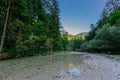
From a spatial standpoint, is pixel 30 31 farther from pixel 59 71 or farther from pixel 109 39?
pixel 109 39

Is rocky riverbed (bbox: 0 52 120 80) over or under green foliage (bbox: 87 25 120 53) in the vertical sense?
under

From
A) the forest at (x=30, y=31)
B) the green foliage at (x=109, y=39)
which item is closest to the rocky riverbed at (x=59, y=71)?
the forest at (x=30, y=31)

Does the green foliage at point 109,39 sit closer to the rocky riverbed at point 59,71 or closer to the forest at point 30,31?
the forest at point 30,31

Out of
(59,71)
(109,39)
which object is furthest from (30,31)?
(109,39)

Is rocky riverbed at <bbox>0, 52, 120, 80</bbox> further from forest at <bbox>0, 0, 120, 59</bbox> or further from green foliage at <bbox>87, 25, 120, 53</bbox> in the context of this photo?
green foliage at <bbox>87, 25, 120, 53</bbox>

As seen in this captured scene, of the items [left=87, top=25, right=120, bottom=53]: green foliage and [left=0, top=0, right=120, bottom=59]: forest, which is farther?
[left=87, top=25, right=120, bottom=53]: green foliage

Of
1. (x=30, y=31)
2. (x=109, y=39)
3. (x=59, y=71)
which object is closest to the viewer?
(x=59, y=71)

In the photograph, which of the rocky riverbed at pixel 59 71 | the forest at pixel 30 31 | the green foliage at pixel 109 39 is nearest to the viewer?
the rocky riverbed at pixel 59 71

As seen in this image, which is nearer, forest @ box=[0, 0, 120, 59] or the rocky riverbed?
the rocky riverbed

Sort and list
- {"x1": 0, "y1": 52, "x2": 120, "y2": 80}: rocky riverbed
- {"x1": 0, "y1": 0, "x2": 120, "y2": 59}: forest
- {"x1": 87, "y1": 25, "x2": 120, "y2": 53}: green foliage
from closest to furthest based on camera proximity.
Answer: {"x1": 0, "y1": 52, "x2": 120, "y2": 80}: rocky riverbed < {"x1": 0, "y1": 0, "x2": 120, "y2": 59}: forest < {"x1": 87, "y1": 25, "x2": 120, "y2": 53}: green foliage

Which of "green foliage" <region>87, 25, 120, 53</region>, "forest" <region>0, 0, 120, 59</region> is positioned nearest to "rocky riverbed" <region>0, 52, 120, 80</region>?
"forest" <region>0, 0, 120, 59</region>

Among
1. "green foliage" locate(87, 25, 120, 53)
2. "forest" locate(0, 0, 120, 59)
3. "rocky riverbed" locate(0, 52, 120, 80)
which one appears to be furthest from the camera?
"green foliage" locate(87, 25, 120, 53)

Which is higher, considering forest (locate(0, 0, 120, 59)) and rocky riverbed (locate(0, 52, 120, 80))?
forest (locate(0, 0, 120, 59))

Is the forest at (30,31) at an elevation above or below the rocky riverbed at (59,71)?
above
